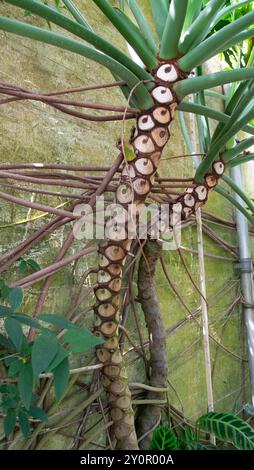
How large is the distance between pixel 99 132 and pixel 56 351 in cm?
100

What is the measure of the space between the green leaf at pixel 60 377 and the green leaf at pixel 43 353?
0.10ft

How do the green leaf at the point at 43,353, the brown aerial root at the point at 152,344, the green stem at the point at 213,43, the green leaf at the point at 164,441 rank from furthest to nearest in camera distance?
1. the brown aerial root at the point at 152,344
2. the green leaf at the point at 164,441
3. the green stem at the point at 213,43
4. the green leaf at the point at 43,353

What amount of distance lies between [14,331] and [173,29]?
0.58 m

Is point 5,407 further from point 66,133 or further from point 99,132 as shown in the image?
point 99,132

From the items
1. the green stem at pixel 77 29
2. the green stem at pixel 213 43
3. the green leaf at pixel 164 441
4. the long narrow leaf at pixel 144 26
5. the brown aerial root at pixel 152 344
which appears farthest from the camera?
the brown aerial root at pixel 152 344

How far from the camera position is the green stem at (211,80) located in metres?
0.76

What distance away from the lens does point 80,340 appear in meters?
0.52

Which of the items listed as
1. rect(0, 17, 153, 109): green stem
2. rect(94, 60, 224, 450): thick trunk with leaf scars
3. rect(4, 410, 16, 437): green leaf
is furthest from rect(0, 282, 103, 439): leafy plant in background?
rect(0, 17, 153, 109): green stem

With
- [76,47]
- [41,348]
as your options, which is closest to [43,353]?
[41,348]

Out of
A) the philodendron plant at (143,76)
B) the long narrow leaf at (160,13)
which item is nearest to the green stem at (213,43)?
the philodendron plant at (143,76)

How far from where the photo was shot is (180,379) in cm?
150

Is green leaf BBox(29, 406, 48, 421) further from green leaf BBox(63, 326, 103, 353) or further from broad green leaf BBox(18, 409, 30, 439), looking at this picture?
green leaf BBox(63, 326, 103, 353)

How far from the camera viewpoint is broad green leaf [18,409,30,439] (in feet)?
2.21

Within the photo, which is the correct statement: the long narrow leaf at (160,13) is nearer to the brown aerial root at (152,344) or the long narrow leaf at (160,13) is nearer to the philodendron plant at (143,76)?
the philodendron plant at (143,76)
